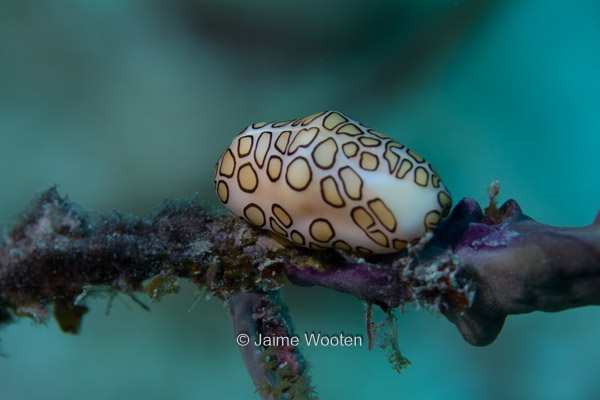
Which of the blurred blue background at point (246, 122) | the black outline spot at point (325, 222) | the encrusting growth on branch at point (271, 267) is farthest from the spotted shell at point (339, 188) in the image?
the blurred blue background at point (246, 122)

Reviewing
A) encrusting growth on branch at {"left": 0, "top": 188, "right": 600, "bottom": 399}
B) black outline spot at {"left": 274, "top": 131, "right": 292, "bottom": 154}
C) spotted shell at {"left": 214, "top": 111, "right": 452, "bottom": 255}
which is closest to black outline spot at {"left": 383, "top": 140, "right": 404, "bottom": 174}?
spotted shell at {"left": 214, "top": 111, "right": 452, "bottom": 255}

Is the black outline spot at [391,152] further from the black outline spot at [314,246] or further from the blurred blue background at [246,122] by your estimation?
the blurred blue background at [246,122]

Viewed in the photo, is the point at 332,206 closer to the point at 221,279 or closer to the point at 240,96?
the point at 221,279

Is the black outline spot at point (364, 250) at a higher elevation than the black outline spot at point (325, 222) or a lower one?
lower

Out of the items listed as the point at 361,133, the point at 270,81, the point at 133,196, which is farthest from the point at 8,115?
the point at 361,133

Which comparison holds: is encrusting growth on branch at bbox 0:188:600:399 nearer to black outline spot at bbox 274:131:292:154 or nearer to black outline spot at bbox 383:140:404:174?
black outline spot at bbox 383:140:404:174

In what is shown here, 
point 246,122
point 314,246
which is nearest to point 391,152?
point 314,246

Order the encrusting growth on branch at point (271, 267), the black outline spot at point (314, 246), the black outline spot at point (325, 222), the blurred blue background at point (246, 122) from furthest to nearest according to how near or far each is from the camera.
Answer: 1. the blurred blue background at point (246, 122)
2. the black outline spot at point (314, 246)
3. the black outline spot at point (325, 222)
4. the encrusting growth on branch at point (271, 267)

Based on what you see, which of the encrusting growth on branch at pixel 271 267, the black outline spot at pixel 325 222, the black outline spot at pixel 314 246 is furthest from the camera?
the black outline spot at pixel 314 246
